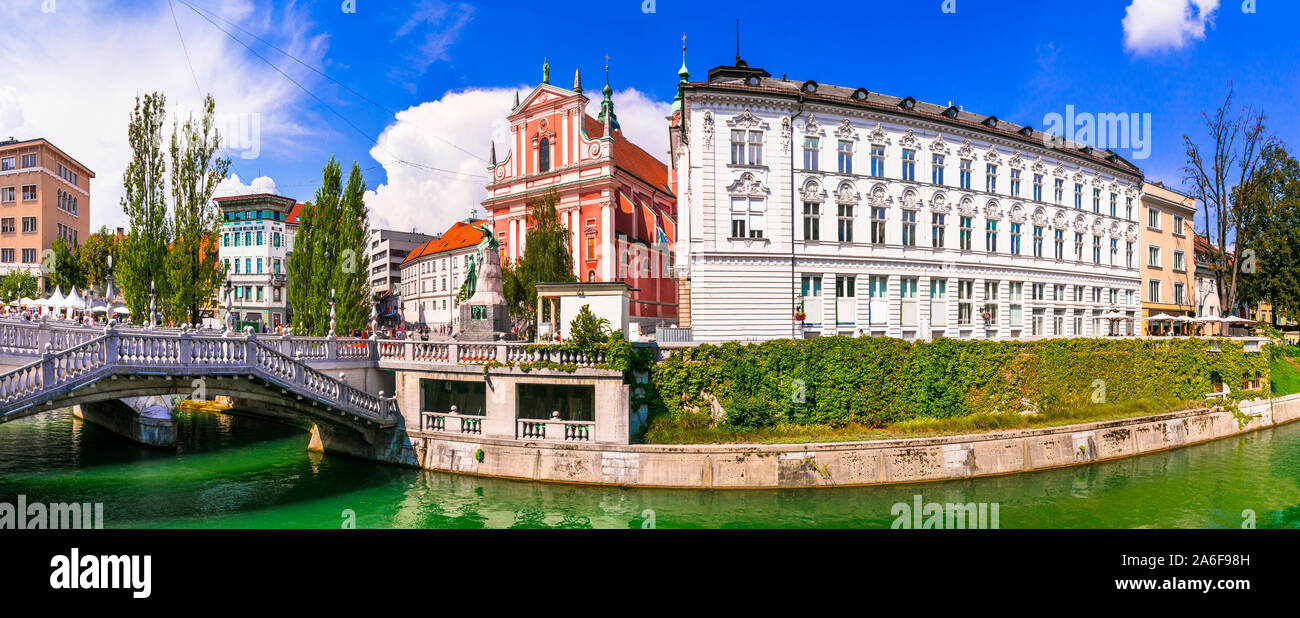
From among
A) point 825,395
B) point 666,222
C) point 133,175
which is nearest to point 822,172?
point 825,395

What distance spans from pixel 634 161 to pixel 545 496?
1850 inches

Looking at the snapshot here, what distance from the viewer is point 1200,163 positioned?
43.2 meters

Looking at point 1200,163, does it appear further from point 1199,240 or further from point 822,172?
point 822,172

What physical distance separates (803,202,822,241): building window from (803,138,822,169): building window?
2108 mm

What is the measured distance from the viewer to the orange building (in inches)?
1955

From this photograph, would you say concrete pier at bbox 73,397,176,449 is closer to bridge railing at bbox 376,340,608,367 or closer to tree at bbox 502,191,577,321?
bridge railing at bbox 376,340,608,367

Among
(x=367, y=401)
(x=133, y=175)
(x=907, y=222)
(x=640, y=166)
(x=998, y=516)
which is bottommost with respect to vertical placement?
(x=998, y=516)

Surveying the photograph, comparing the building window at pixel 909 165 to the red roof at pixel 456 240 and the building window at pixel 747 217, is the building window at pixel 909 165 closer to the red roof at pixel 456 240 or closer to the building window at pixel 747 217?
the building window at pixel 747 217

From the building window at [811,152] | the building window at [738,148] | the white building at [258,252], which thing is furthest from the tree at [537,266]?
the white building at [258,252]

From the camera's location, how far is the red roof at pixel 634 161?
55438 millimetres

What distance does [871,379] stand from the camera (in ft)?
72.5

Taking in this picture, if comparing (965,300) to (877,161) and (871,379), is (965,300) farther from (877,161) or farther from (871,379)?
(871,379)

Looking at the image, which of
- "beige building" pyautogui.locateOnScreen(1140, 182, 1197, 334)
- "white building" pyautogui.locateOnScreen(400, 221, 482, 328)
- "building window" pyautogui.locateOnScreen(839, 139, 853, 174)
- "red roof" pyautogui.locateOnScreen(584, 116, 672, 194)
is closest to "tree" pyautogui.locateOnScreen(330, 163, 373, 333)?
"red roof" pyautogui.locateOnScreen(584, 116, 672, 194)

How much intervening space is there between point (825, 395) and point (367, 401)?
1681cm
